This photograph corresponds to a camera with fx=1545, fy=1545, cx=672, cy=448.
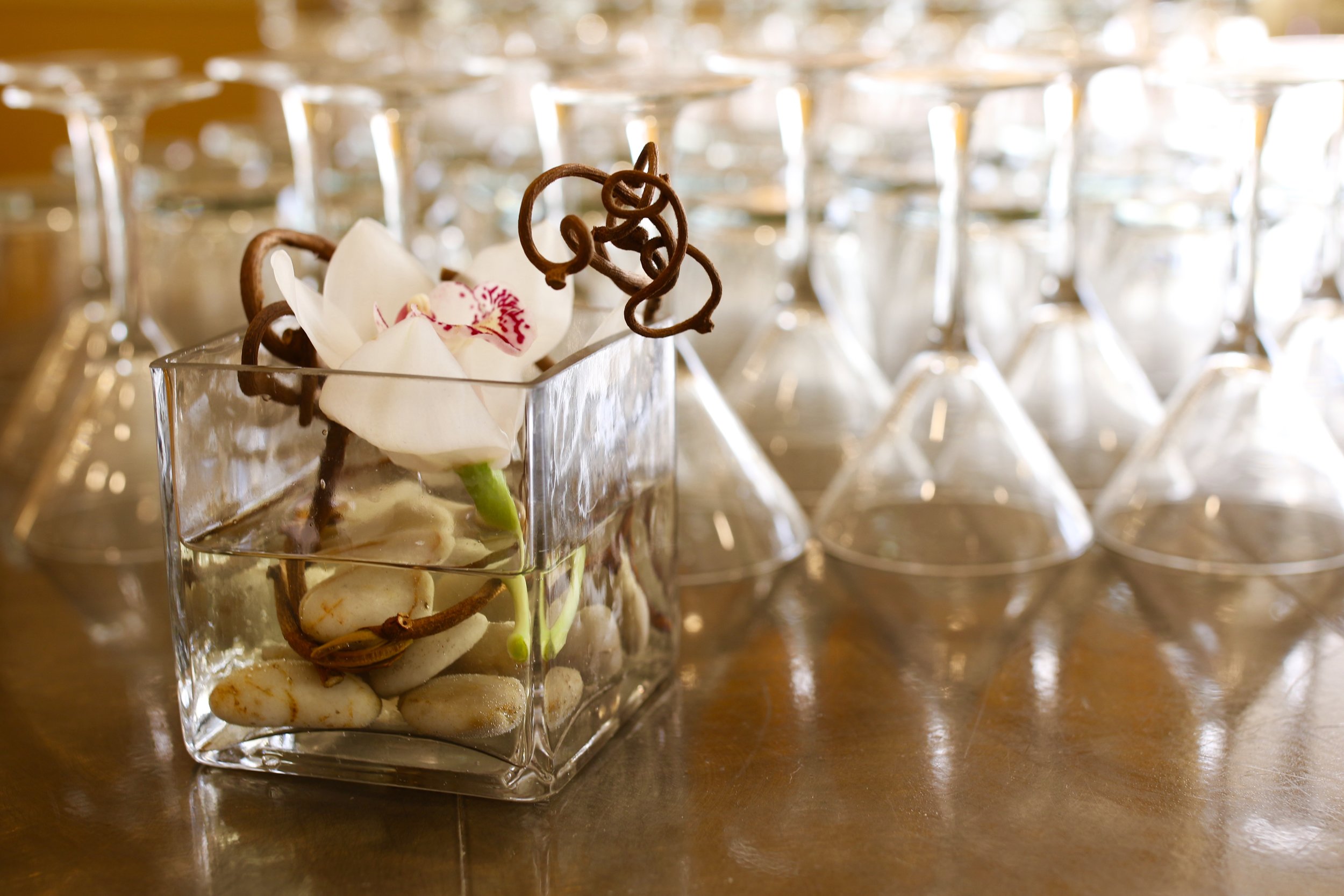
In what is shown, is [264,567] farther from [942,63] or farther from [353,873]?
[942,63]

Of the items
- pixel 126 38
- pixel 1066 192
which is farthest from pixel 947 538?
pixel 126 38

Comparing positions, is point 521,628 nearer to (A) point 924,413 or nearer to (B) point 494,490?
(B) point 494,490

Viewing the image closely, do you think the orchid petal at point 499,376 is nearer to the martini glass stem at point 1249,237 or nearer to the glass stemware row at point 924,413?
the glass stemware row at point 924,413

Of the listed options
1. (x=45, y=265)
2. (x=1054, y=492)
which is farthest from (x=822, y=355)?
(x=45, y=265)

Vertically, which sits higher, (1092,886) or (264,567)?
(264,567)

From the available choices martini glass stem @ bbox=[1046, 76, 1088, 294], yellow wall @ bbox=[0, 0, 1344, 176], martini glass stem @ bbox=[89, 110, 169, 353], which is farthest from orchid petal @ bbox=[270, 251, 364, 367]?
yellow wall @ bbox=[0, 0, 1344, 176]

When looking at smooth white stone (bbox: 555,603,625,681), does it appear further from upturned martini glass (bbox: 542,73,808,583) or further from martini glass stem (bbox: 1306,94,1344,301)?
martini glass stem (bbox: 1306,94,1344,301)

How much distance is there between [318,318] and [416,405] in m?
0.07

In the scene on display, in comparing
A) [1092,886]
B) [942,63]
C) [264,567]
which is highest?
[942,63]

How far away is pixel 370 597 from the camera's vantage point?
611 millimetres

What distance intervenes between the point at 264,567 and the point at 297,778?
96mm

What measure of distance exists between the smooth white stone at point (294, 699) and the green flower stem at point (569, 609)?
8 cm

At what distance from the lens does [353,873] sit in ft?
1.93

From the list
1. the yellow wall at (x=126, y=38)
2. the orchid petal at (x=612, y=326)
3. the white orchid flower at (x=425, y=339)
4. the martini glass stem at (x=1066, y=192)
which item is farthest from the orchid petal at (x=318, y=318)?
the yellow wall at (x=126, y=38)
